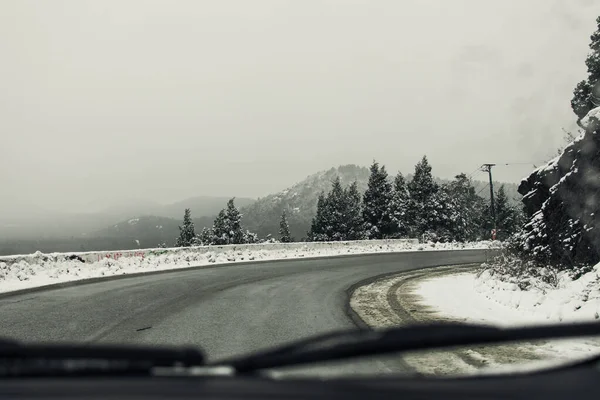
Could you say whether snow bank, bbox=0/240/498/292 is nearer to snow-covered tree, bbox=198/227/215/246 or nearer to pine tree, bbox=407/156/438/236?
pine tree, bbox=407/156/438/236

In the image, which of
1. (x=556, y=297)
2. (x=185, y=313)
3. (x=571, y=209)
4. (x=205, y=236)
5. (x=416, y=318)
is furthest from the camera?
(x=205, y=236)

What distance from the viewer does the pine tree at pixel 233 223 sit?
204 ft

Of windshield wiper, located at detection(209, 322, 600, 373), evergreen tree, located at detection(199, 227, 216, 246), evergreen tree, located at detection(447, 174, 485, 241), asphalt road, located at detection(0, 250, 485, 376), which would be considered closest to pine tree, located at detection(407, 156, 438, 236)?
evergreen tree, located at detection(447, 174, 485, 241)

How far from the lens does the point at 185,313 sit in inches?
307

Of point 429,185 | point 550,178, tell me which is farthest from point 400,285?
point 429,185

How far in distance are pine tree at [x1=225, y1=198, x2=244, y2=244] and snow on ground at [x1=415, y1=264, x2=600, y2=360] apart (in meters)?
53.1

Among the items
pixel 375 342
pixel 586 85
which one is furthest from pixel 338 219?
pixel 375 342

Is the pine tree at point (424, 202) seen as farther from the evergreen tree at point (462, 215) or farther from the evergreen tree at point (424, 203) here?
the evergreen tree at point (462, 215)

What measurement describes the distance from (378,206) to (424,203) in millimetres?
6158

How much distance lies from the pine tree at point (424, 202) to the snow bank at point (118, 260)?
28431 mm

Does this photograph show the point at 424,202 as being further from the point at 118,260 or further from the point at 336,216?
the point at 118,260

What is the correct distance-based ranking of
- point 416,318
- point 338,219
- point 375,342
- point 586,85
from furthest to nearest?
point 338,219 → point 586,85 → point 416,318 → point 375,342

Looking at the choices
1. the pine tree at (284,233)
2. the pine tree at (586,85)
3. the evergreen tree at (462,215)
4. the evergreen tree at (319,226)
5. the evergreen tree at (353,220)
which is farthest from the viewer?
the pine tree at (284,233)

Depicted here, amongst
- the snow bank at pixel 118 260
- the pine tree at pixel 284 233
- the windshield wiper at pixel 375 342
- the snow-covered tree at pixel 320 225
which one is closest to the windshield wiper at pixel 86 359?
the windshield wiper at pixel 375 342
